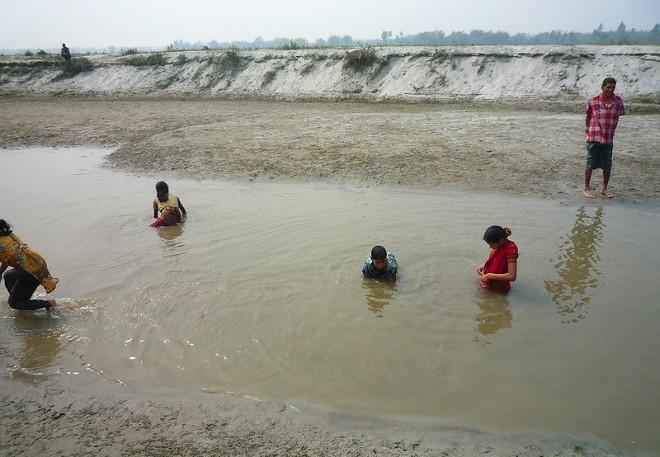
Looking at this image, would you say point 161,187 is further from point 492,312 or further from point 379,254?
point 492,312

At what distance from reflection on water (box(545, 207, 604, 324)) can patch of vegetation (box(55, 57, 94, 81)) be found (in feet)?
95.7

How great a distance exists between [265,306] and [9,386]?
2.26 m

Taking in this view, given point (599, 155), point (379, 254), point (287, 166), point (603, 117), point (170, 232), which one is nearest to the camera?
point (379, 254)

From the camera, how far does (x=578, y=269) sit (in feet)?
17.8

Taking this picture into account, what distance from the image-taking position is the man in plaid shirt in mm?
→ 7211

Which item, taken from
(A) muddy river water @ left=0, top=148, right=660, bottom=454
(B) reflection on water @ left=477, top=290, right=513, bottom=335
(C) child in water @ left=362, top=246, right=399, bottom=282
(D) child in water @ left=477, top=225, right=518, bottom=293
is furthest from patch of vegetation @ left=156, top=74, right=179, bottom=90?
(B) reflection on water @ left=477, top=290, right=513, bottom=335

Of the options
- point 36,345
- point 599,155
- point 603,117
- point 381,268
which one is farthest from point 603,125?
point 36,345

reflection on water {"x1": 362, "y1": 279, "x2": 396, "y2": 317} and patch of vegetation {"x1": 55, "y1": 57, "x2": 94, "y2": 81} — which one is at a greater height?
patch of vegetation {"x1": 55, "y1": 57, "x2": 94, "y2": 81}

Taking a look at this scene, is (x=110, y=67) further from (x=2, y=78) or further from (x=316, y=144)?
(x=316, y=144)

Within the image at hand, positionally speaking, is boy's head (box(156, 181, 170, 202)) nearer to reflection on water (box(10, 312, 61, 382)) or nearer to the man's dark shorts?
reflection on water (box(10, 312, 61, 382))

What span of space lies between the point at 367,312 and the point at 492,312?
1247 mm

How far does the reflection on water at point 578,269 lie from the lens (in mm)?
4674

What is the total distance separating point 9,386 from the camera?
3.72 meters

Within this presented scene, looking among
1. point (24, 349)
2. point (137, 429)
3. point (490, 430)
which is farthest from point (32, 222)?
point (490, 430)
